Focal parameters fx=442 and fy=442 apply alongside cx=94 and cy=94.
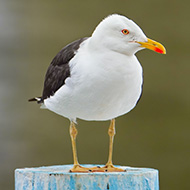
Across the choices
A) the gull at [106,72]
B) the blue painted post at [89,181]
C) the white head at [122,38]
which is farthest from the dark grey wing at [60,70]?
the blue painted post at [89,181]

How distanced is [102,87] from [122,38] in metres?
0.20

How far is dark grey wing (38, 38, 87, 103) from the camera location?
1729 mm

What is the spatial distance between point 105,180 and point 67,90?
0.37 metres

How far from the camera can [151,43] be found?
63.7 inches

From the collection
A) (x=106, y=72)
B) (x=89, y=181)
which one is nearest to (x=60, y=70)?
(x=106, y=72)

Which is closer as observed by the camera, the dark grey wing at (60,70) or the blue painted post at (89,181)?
the blue painted post at (89,181)

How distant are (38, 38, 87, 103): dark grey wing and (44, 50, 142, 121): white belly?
46 mm

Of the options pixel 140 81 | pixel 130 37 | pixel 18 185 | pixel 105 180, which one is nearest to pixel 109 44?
pixel 130 37

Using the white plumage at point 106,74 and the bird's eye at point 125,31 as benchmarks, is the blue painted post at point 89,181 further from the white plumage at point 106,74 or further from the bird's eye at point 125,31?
the bird's eye at point 125,31

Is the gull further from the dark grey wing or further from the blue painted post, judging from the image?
the blue painted post

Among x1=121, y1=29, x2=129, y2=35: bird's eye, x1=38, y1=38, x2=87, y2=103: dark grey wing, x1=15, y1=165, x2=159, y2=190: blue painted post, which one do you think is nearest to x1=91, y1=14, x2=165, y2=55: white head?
x1=121, y1=29, x2=129, y2=35: bird's eye

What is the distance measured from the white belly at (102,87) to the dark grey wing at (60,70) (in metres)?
0.05

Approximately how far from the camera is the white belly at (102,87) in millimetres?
1590

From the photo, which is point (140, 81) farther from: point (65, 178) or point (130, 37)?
point (65, 178)
